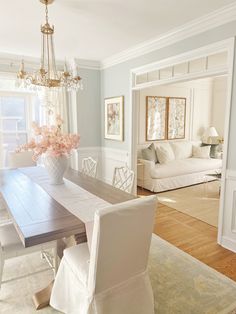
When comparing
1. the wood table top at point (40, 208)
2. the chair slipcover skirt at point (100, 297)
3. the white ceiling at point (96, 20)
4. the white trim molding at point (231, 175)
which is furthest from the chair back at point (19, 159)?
the white trim molding at point (231, 175)

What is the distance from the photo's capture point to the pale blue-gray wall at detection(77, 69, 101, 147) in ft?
15.6

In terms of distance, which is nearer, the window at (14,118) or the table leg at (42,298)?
the table leg at (42,298)

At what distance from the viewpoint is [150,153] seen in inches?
203

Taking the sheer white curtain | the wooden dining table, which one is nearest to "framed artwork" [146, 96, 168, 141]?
the sheer white curtain

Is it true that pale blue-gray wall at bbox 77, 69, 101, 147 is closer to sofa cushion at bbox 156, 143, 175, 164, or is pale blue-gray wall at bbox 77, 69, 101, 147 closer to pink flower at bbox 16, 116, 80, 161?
sofa cushion at bbox 156, 143, 175, 164

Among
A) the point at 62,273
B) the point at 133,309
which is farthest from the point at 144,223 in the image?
the point at 62,273

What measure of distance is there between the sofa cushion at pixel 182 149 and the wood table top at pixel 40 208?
11.3 feet

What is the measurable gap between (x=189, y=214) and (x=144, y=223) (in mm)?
2461

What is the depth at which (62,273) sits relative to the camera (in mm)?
1763

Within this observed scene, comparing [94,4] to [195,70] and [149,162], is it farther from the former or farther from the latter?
[149,162]

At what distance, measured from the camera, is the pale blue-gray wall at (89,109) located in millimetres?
4746

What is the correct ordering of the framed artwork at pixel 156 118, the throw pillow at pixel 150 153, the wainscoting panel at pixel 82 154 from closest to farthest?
the wainscoting panel at pixel 82 154
the throw pillow at pixel 150 153
the framed artwork at pixel 156 118

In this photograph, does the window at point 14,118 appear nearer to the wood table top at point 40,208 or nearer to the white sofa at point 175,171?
the wood table top at point 40,208

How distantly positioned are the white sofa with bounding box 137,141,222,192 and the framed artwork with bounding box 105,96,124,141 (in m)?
0.84
